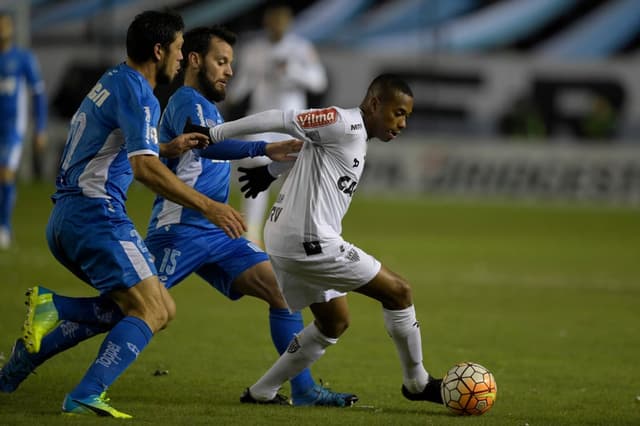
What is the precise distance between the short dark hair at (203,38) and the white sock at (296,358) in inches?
72.0

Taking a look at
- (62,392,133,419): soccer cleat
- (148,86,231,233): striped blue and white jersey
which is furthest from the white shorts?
(62,392,133,419): soccer cleat

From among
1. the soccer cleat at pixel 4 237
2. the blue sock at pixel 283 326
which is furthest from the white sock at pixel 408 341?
the soccer cleat at pixel 4 237

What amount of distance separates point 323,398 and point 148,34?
2248 millimetres

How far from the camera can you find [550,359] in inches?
326

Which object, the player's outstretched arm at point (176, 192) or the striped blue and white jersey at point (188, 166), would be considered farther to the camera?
the striped blue and white jersey at point (188, 166)

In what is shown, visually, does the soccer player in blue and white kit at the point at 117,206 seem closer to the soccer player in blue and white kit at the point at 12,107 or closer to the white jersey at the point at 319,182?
the white jersey at the point at 319,182

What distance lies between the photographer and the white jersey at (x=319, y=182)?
6051 millimetres

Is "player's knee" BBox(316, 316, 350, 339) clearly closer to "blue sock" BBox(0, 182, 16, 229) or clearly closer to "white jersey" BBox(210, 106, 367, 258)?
"white jersey" BBox(210, 106, 367, 258)

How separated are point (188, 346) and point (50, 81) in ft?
70.1

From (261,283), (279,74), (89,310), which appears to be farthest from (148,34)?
(279,74)

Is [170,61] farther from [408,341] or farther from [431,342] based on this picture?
[431,342]

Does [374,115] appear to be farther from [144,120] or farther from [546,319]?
[546,319]

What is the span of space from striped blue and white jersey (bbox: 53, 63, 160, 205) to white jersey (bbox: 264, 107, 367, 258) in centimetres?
82

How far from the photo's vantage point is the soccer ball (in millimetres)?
6184
